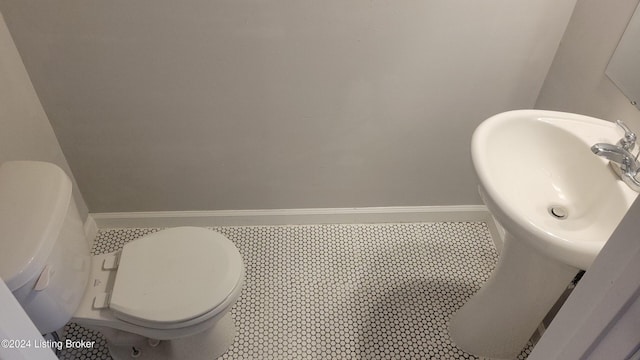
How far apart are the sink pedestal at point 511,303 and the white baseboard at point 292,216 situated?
0.53 m

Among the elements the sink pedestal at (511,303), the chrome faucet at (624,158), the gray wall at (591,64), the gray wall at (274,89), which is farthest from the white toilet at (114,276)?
the gray wall at (591,64)

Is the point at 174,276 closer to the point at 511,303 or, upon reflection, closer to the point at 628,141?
the point at 511,303

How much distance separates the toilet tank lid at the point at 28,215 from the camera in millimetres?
1020

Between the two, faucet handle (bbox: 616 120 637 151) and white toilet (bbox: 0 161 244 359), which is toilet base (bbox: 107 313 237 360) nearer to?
white toilet (bbox: 0 161 244 359)

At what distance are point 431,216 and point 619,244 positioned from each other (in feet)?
4.99

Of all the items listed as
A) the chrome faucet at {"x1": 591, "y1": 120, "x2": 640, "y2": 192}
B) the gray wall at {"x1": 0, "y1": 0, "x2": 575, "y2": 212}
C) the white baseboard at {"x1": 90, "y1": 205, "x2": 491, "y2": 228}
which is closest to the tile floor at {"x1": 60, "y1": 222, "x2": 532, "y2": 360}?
the white baseboard at {"x1": 90, "y1": 205, "x2": 491, "y2": 228}

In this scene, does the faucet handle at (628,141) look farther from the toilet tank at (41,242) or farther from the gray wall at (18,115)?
the gray wall at (18,115)

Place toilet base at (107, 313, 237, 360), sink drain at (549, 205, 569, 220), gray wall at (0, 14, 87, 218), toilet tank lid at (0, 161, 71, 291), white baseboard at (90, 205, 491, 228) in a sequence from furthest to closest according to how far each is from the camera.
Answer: white baseboard at (90, 205, 491, 228) < toilet base at (107, 313, 237, 360) < gray wall at (0, 14, 87, 218) < sink drain at (549, 205, 569, 220) < toilet tank lid at (0, 161, 71, 291)

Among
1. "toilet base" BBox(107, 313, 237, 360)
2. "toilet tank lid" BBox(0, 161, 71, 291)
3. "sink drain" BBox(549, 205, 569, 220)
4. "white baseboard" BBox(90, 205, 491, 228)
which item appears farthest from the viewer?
"white baseboard" BBox(90, 205, 491, 228)

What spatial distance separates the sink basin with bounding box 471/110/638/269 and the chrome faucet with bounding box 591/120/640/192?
0.02m

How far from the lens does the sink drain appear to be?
3.85ft

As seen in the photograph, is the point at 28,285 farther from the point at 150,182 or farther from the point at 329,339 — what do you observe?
the point at 329,339

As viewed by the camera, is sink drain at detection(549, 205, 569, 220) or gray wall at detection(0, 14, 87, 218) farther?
gray wall at detection(0, 14, 87, 218)

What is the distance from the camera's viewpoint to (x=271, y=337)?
5.39ft
